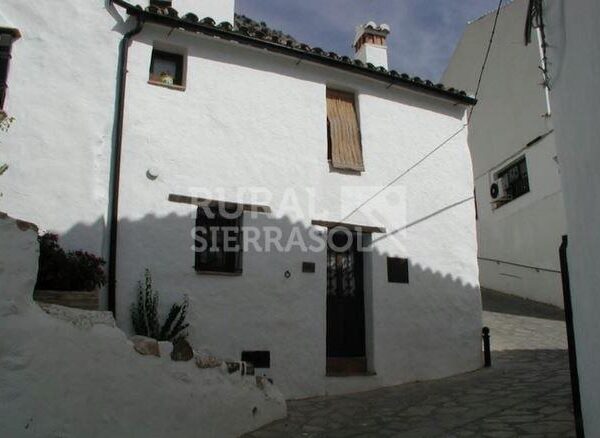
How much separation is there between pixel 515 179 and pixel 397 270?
7.97 m

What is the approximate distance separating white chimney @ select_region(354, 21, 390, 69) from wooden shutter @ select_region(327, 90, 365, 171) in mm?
1659

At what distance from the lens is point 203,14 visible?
9.72 meters

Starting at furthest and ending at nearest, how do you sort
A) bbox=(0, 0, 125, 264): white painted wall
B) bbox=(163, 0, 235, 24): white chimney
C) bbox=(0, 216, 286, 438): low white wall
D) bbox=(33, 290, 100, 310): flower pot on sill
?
bbox=(163, 0, 235, 24): white chimney → bbox=(0, 0, 125, 264): white painted wall → bbox=(33, 290, 100, 310): flower pot on sill → bbox=(0, 216, 286, 438): low white wall

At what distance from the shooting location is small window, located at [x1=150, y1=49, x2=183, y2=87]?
25.5ft

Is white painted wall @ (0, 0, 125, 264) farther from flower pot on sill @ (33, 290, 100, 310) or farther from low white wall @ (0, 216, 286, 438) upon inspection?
low white wall @ (0, 216, 286, 438)

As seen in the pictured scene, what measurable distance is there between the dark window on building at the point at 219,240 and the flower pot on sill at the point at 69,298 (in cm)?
200

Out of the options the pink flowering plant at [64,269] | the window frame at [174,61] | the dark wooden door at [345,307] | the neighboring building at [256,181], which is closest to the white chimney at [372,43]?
the neighboring building at [256,181]

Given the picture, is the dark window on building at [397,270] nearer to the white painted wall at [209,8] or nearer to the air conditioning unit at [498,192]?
the white painted wall at [209,8]

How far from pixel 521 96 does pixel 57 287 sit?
1324 cm

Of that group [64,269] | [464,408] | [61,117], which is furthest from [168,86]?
[464,408]

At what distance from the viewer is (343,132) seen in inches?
348

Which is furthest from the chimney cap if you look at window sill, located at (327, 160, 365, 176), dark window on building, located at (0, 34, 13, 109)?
dark window on building, located at (0, 34, 13, 109)

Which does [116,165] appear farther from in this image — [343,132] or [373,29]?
[373,29]

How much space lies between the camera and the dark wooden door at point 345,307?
8195mm
